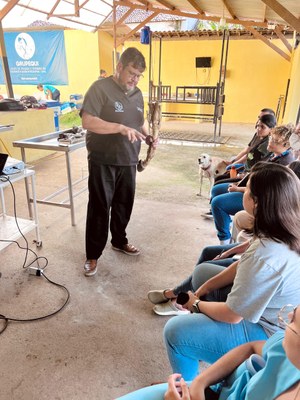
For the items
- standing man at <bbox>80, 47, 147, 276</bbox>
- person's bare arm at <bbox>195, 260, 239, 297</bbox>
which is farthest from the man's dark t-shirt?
person's bare arm at <bbox>195, 260, 239, 297</bbox>

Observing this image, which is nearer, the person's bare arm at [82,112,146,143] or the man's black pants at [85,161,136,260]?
the person's bare arm at [82,112,146,143]

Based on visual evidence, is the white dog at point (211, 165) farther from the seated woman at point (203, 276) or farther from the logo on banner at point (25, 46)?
the logo on banner at point (25, 46)

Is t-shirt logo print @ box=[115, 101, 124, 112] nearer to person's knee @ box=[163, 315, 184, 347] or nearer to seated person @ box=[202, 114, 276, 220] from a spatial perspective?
seated person @ box=[202, 114, 276, 220]

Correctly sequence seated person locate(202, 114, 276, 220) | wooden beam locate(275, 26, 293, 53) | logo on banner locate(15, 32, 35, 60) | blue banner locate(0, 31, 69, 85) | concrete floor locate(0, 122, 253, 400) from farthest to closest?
1. logo on banner locate(15, 32, 35, 60)
2. blue banner locate(0, 31, 69, 85)
3. wooden beam locate(275, 26, 293, 53)
4. seated person locate(202, 114, 276, 220)
5. concrete floor locate(0, 122, 253, 400)

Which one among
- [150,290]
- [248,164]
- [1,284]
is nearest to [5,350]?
[1,284]

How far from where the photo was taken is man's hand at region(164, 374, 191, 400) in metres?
0.88

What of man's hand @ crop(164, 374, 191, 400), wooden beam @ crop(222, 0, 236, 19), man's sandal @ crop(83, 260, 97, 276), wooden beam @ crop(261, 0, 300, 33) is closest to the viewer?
man's hand @ crop(164, 374, 191, 400)

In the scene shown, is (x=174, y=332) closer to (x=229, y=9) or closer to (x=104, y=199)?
(x=104, y=199)

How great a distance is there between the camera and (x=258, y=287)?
953mm

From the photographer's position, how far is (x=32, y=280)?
2102mm

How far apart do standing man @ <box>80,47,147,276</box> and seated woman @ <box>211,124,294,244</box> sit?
2.22 feet

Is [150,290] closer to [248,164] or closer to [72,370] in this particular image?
[72,370]

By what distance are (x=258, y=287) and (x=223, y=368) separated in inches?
10.2

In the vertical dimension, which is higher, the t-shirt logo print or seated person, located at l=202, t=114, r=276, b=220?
the t-shirt logo print
